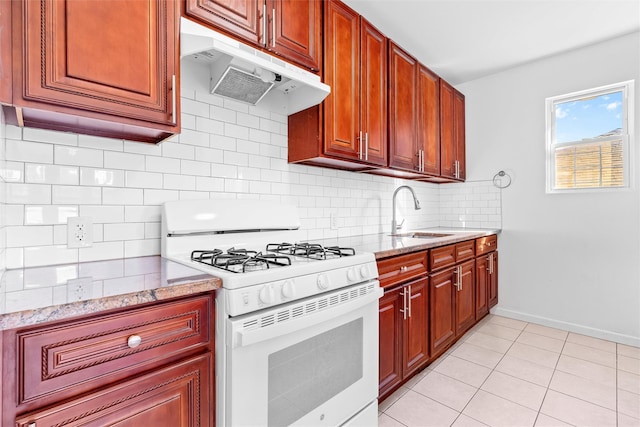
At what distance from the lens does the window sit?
2.69m

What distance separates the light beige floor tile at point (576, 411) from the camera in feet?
5.55

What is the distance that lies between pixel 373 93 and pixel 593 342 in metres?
2.81

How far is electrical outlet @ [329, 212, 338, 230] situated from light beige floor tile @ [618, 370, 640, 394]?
2098mm

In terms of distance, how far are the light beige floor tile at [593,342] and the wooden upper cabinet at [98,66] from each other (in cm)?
346

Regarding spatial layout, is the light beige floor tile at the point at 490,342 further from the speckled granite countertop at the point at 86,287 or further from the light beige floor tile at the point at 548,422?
the speckled granite countertop at the point at 86,287

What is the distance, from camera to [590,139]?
9.39ft

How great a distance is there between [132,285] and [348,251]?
980 mm

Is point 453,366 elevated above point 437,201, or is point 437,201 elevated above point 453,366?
point 437,201

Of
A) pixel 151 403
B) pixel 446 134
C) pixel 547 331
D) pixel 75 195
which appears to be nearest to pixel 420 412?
pixel 151 403

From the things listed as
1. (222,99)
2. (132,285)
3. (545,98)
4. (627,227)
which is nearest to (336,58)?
(222,99)

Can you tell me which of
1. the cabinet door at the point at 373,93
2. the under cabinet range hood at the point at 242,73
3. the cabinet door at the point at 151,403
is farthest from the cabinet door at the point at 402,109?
the cabinet door at the point at 151,403

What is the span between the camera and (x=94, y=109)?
107cm

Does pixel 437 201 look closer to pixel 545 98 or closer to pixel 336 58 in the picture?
pixel 545 98

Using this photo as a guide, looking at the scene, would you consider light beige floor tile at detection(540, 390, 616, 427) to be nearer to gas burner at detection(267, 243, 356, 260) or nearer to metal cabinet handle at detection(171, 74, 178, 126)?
gas burner at detection(267, 243, 356, 260)
